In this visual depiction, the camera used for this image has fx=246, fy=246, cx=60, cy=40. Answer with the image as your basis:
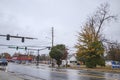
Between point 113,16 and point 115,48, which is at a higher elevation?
point 113,16

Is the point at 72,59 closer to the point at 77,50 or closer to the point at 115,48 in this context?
the point at 115,48

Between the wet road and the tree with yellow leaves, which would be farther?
the tree with yellow leaves

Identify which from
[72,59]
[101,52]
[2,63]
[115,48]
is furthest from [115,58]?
[72,59]

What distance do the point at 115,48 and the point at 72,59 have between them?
5232 cm

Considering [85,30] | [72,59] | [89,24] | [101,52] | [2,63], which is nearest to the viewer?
[101,52]

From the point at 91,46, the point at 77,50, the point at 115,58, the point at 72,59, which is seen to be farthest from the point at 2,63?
the point at 72,59

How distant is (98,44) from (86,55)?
3.61 metres

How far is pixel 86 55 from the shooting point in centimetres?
5384

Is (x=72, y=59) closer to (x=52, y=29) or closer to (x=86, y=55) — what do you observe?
(x=52, y=29)

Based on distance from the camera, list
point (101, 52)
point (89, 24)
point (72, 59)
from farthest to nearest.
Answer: point (72, 59)
point (89, 24)
point (101, 52)

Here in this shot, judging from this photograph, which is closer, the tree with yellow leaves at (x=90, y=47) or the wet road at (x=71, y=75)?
the wet road at (x=71, y=75)

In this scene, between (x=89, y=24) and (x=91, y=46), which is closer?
(x=91, y=46)

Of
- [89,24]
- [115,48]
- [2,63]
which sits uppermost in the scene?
[89,24]

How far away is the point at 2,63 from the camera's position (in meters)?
65.9
